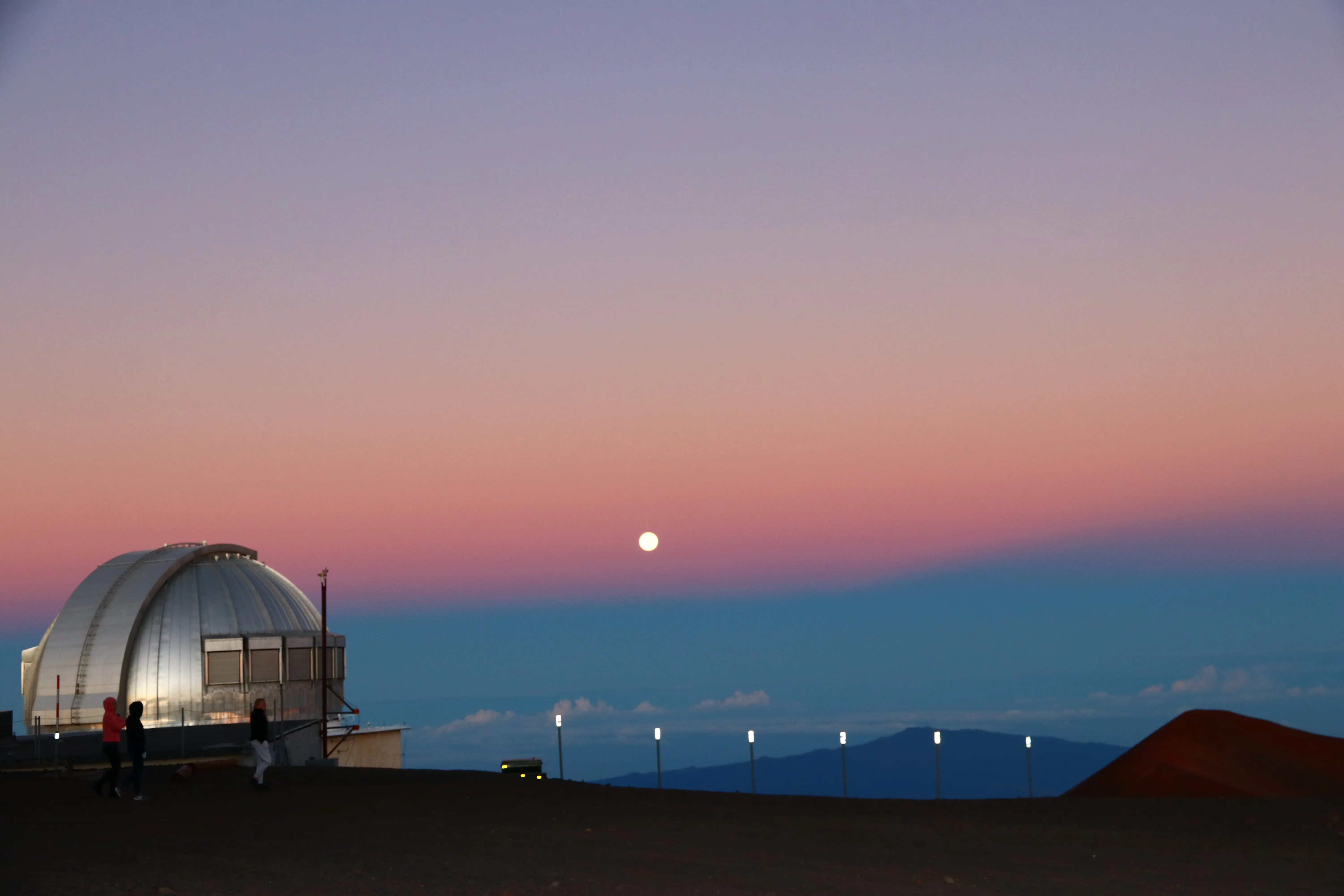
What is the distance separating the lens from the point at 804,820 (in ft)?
54.1

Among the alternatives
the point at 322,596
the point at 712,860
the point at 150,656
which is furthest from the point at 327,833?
the point at 150,656

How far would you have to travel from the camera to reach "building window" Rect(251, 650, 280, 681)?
37.8 m

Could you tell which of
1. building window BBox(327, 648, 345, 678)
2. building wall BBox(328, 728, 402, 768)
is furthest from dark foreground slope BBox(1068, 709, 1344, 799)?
building window BBox(327, 648, 345, 678)

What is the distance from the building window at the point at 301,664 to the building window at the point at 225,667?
1.75m

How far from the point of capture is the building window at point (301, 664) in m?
39.0

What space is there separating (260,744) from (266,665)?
1932 cm

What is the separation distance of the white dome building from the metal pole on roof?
2302mm

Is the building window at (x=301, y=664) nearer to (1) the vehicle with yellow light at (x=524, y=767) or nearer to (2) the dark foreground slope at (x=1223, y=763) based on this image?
(1) the vehicle with yellow light at (x=524, y=767)

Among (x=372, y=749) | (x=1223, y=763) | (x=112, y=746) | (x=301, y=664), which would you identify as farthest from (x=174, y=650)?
(x=1223, y=763)

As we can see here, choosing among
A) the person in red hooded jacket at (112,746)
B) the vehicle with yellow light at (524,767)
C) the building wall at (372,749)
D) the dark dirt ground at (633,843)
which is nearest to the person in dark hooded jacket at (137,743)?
the person in red hooded jacket at (112,746)

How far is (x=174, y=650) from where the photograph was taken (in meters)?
37.2

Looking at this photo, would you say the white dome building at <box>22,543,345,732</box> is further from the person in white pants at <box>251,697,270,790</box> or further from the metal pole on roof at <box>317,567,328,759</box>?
the person in white pants at <box>251,697,270,790</box>

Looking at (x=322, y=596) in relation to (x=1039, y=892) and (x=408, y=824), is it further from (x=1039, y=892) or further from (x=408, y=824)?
(x=1039, y=892)

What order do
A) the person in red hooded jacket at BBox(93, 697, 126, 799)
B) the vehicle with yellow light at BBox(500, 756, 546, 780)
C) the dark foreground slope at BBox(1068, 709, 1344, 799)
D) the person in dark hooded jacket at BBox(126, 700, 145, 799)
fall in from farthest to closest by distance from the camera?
1. the vehicle with yellow light at BBox(500, 756, 546, 780)
2. the dark foreground slope at BBox(1068, 709, 1344, 799)
3. the person in red hooded jacket at BBox(93, 697, 126, 799)
4. the person in dark hooded jacket at BBox(126, 700, 145, 799)
